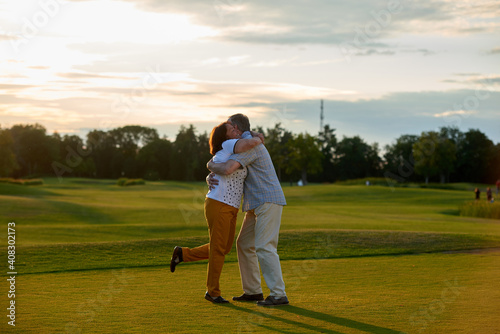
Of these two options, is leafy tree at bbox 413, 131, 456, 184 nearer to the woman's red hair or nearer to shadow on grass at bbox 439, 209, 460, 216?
shadow on grass at bbox 439, 209, 460, 216

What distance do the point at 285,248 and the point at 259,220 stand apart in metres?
7.14

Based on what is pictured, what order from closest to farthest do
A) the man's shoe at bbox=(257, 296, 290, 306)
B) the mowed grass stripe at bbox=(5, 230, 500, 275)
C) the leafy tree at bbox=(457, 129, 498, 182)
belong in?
1. the man's shoe at bbox=(257, 296, 290, 306)
2. the mowed grass stripe at bbox=(5, 230, 500, 275)
3. the leafy tree at bbox=(457, 129, 498, 182)

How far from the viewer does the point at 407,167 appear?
3433 inches

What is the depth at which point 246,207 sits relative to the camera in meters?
7.32

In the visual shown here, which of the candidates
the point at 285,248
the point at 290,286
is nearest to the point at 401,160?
the point at 285,248

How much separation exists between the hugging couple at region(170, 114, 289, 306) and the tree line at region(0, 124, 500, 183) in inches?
2335

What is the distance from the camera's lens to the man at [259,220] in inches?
279

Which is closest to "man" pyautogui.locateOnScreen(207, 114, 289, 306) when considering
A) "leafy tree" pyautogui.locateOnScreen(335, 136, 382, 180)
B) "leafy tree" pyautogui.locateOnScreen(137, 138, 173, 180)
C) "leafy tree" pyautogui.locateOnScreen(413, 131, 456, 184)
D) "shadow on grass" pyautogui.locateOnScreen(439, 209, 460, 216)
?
"shadow on grass" pyautogui.locateOnScreen(439, 209, 460, 216)

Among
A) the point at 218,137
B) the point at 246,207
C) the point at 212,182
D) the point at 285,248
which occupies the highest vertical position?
the point at 218,137

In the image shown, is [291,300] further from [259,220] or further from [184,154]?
[184,154]

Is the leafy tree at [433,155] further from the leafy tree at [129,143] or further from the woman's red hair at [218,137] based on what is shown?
the woman's red hair at [218,137]

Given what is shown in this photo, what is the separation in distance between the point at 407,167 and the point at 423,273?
80.4 meters

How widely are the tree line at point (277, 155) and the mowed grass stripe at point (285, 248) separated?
51.9 metres

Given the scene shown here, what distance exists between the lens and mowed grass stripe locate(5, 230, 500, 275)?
11.7 meters
